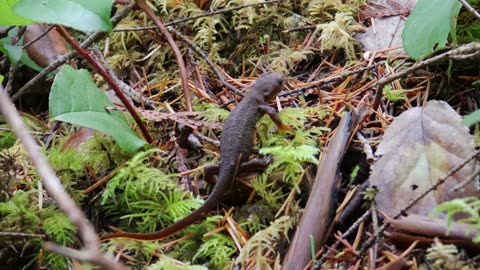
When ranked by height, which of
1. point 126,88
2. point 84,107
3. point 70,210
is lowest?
point 126,88

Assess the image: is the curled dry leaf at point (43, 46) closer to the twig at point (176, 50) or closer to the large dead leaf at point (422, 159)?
the twig at point (176, 50)

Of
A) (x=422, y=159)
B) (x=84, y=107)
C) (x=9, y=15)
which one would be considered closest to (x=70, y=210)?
(x=422, y=159)

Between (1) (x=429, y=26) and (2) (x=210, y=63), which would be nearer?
(1) (x=429, y=26)

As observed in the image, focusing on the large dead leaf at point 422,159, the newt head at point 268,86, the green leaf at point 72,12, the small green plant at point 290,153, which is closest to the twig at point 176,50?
the newt head at point 268,86

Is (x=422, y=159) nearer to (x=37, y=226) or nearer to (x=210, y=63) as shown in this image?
(x=210, y=63)

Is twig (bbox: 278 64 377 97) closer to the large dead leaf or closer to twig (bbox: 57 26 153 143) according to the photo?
the large dead leaf

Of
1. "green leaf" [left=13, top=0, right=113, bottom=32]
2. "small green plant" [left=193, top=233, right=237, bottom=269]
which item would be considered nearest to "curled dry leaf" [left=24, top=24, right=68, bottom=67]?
"green leaf" [left=13, top=0, right=113, bottom=32]

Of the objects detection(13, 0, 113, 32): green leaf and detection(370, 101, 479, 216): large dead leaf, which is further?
→ detection(13, 0, 113, 32): green leaf
